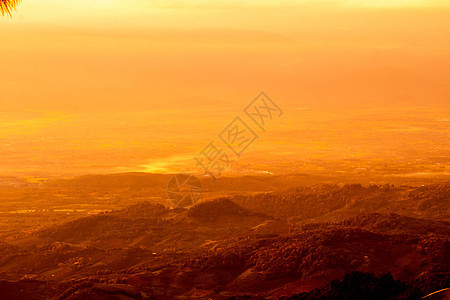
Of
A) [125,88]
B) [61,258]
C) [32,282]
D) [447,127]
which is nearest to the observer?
[32,282]

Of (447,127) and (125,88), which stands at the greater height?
(125,88)

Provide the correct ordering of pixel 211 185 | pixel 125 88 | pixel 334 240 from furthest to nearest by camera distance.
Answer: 1. pixel 125 88
2. pixel 211 185
3. pixel 334 240

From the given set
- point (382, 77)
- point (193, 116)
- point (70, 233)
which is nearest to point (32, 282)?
point (70, 233)

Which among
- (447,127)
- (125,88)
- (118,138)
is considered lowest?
(447,127)

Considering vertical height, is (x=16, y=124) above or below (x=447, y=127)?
above

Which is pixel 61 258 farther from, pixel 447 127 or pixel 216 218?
pixel 447 127

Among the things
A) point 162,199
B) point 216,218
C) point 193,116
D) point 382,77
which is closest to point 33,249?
point 216,218

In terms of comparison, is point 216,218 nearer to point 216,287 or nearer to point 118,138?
point 216,287

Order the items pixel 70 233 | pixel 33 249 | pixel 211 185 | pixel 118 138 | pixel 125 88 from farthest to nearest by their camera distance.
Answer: pixel 125 88 < pixel 118 138 < pixel 211 185 < pixel 70 233 < pixel 33 249

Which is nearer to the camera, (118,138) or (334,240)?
(334,240)
